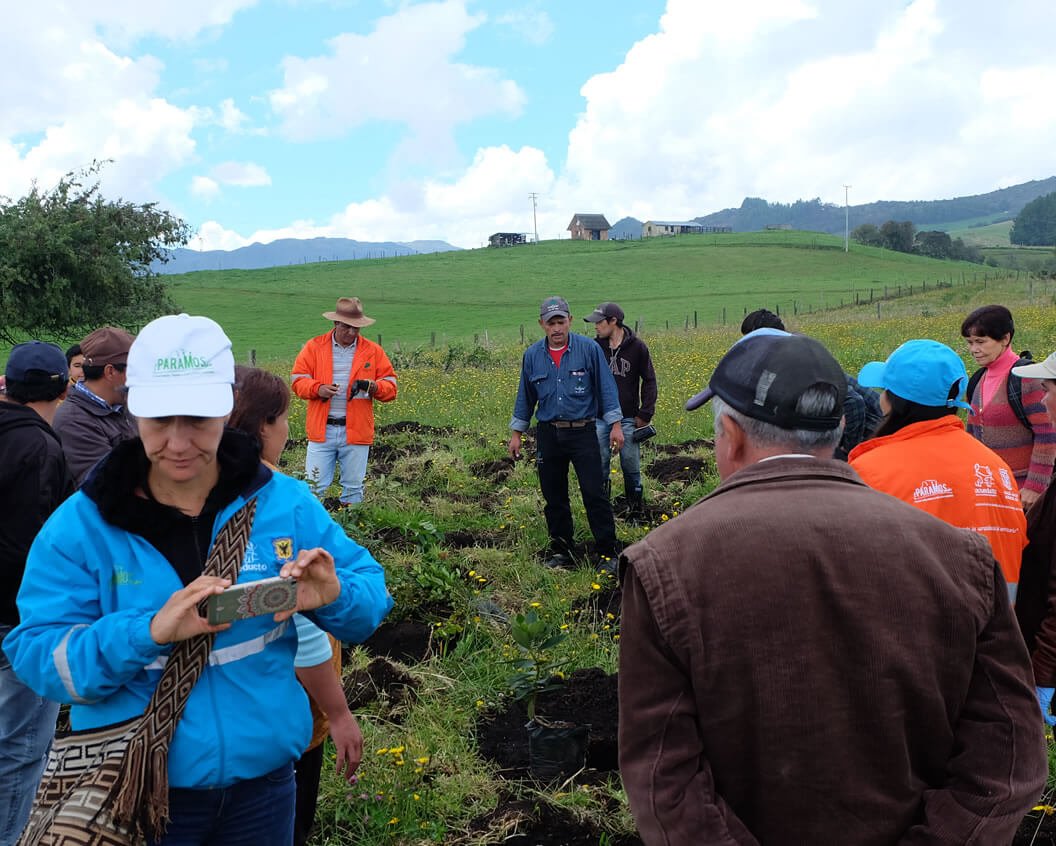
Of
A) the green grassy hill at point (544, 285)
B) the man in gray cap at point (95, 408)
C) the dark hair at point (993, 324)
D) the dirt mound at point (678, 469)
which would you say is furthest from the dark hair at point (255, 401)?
the green grassy hill at point (544, 285)

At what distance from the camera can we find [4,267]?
848 inches

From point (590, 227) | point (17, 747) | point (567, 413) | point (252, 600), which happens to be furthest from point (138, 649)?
point (590, 227)

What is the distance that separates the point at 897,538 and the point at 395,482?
26.6 ft

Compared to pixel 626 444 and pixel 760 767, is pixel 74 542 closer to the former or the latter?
pixel 760 767

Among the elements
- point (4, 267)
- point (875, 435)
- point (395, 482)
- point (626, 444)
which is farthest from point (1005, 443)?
point (4, 267)

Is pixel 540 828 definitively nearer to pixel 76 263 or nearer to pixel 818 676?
pixel 818 676

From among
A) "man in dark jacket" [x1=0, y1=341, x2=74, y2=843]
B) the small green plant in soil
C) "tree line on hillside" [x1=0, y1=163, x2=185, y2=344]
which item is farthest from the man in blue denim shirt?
"tree line on hillside" [x1=0, y1=163, x2=185, y2=344]

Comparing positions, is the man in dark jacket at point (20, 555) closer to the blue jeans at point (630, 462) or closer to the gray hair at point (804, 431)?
the gray hair at point (804, 431)

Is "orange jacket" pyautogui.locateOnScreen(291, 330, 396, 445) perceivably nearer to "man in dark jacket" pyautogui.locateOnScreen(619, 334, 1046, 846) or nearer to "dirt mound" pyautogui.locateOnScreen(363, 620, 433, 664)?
"dirt mound" pyautogui.locateOnScreen(363, 620, 433, 664)

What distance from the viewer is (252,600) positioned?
1852 millimetres

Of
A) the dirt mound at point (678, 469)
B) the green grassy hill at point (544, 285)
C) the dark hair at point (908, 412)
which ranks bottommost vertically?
the dirt mound at point (678, 469)

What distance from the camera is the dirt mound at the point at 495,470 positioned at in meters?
9.41

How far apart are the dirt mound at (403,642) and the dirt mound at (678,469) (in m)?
4.36

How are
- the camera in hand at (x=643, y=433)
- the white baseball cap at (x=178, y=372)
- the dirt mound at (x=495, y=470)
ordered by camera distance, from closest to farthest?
the white baseball cap at (x=178, y=372)
the camera in hand at (x=643, y=433)
the dirt mound at (x=495, y=470)
